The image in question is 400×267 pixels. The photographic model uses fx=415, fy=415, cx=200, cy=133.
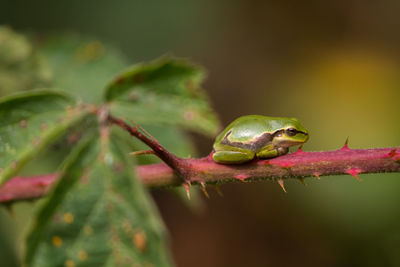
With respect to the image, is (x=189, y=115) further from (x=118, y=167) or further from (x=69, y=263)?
(x=69, y=263)

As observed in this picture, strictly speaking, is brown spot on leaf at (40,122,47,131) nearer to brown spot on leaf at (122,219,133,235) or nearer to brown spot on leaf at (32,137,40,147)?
brown spot on leaf at (32,137,40,147)

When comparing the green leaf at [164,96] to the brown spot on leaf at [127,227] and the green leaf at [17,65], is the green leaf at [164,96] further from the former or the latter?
the green leaf at [17,65]

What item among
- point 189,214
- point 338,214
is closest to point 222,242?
point 189,214

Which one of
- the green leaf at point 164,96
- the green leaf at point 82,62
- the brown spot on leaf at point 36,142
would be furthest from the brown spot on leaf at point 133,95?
the green leaf at point 82,62

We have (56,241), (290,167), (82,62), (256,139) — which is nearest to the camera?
(290,167)

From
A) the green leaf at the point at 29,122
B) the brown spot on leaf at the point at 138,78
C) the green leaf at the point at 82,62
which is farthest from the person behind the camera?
the green leaf at the point at 82,62

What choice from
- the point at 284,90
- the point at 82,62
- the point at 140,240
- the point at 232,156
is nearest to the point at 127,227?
the point at 140,240

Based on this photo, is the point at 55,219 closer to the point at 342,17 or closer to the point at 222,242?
the point at 222,242
